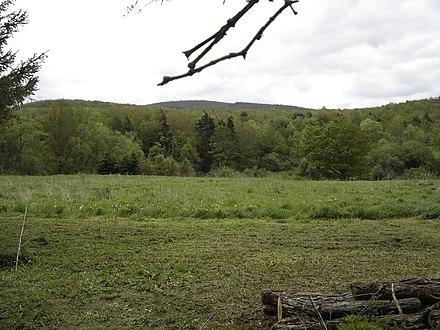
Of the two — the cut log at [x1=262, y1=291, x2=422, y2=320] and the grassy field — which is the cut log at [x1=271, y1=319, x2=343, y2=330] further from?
the grassy field

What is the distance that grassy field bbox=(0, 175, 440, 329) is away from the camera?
13.6 ft

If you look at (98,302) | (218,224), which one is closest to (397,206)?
(218,224)

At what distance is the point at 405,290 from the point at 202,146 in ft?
208

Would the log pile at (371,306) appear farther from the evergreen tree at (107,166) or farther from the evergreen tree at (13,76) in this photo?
the evergreen tree at (107,166)

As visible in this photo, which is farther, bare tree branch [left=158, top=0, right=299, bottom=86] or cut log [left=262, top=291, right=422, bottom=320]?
Answer: cut log [left=262, top=291, right=422, bottom=320]

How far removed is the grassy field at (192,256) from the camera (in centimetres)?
414

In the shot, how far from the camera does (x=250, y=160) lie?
66750mm

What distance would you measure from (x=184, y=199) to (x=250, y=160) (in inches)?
2150

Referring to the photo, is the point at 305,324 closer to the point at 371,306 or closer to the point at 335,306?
the point at 335,306

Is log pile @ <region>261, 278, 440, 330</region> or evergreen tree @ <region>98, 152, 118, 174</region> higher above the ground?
log pile @ <region>261, 278, 440, 330</region>

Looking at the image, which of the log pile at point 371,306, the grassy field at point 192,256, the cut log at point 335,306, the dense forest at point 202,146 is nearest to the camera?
the log pile at point 371,306

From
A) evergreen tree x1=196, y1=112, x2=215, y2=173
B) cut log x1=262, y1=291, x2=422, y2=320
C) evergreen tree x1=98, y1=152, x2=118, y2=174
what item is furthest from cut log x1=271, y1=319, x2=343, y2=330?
evergreen tree x1=196, y1=112, x2=215, y2=173

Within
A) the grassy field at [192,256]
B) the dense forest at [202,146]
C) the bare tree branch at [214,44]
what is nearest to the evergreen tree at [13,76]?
the grassy field at [192,256]

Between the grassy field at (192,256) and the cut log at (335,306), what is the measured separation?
469 millimetres
